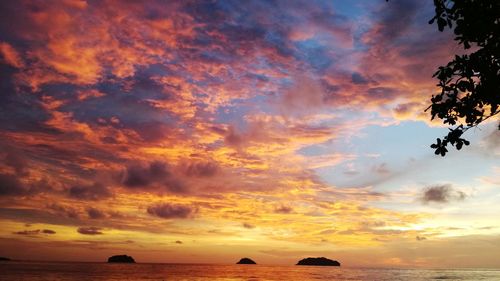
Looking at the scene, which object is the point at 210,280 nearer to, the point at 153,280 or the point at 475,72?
the point at 153,280

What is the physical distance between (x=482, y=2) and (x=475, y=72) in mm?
1585

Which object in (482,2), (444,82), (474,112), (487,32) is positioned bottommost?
(474,112)

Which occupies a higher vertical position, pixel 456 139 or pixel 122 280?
pixel 456 139

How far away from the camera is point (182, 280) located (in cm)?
13562

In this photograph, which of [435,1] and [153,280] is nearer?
[435,1]

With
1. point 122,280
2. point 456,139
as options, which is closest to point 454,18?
point 456,139

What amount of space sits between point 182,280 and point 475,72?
137 metres

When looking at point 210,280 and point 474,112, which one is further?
point 210,280

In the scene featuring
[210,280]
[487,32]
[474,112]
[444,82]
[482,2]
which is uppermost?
[482,2]

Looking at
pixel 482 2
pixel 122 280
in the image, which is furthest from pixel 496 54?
pixel 122 280

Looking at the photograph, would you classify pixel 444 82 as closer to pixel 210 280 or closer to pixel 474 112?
pixel 474 112

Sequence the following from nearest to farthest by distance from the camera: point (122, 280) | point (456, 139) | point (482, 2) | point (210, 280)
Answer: point (482, 2)
point (456, 139)
point (122, 280)
point (210, 280)

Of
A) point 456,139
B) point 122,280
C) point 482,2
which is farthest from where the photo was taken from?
point 122,280

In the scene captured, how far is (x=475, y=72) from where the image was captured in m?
9.90
